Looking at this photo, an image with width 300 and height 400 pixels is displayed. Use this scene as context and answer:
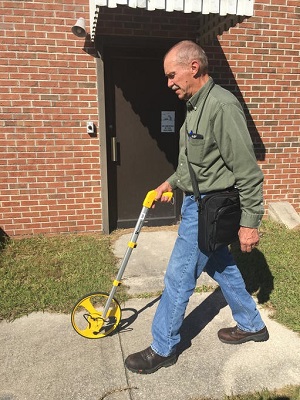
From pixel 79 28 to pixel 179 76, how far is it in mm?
2639

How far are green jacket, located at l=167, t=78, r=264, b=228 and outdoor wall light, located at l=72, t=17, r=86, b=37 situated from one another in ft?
8.66

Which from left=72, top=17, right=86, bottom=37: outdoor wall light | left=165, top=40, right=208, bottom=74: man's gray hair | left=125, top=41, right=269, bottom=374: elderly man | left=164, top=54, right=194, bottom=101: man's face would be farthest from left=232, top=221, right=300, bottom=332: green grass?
left=72, top=17, right=86, bottom=37: outdoor wall light

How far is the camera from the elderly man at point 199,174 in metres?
2.21

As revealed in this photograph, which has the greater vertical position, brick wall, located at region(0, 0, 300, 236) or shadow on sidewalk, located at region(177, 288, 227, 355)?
brick wall, located at region(0, 0, 300, 236)

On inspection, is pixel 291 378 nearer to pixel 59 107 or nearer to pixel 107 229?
pixel 107 229

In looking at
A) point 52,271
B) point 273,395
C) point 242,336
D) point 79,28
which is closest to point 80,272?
point 52,271

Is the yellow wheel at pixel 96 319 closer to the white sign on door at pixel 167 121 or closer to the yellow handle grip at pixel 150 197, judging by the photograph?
the yellow handle grip at pixel 150 197

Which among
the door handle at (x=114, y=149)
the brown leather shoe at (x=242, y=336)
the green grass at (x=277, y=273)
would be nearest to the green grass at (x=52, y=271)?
the door handle at (x=114, y=149)

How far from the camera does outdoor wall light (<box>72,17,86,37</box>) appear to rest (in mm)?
4312

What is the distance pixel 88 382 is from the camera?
2580mm

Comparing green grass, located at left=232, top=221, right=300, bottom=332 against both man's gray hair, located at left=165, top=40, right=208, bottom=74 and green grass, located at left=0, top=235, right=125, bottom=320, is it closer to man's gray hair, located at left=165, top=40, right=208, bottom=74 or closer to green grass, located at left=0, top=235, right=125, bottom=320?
green grass, located at left=0, top=235, right=125, bottom=320

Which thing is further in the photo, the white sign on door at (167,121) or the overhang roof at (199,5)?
the white sign on door at (167,121)

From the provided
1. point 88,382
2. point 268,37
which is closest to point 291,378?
point 88,382

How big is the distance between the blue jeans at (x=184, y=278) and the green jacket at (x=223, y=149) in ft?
0.91
